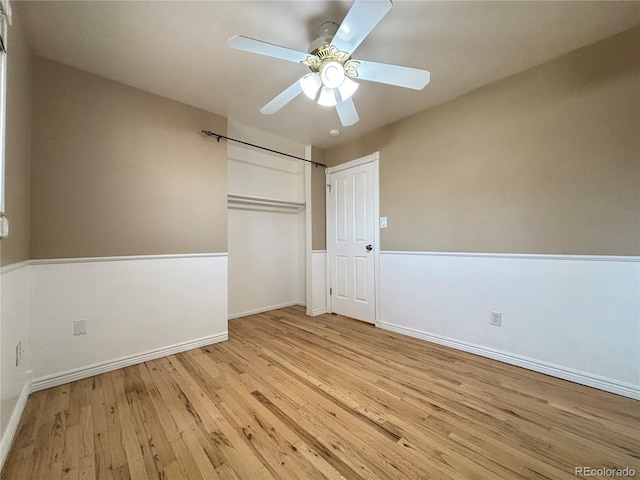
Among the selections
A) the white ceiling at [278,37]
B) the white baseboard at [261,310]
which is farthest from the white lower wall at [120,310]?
the white ceiling at [278,37]

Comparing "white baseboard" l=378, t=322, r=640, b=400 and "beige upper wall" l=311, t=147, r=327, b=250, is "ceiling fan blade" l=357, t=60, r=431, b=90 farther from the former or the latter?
"white baseboard" l=378, t=322, r=640, b=400

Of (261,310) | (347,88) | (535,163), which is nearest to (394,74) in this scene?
(347,88)

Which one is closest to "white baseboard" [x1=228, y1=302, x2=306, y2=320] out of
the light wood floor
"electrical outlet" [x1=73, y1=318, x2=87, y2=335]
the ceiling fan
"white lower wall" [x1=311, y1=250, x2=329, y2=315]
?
"white lower wall" [x1=311, y1=250, x2=329, y2=315]

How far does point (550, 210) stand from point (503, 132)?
2.44ft

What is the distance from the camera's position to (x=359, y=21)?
3.99 ft

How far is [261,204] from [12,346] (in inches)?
103

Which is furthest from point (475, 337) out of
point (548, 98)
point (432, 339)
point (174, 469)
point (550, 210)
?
point (174, 469)

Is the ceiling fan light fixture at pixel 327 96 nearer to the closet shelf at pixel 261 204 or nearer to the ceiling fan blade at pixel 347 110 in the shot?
the ceiling fan blade at pixel 347 110

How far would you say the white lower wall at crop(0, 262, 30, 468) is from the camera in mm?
1226

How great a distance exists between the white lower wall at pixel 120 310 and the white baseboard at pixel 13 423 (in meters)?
0.16

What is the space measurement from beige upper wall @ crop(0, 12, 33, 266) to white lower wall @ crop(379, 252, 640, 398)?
3021 millimetres

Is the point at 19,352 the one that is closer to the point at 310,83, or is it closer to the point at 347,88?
the point at 310,83

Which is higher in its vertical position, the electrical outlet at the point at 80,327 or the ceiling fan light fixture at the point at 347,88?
the ceiling fan light fixture at the point at 347,88

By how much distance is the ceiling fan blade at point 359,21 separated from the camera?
110cm
